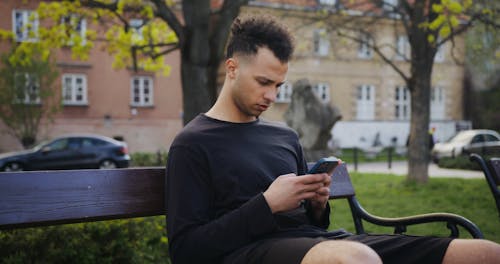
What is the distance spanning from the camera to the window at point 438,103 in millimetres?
38844

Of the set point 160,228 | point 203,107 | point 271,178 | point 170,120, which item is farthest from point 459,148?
point 271,178

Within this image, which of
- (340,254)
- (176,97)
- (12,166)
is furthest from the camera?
(176,97)

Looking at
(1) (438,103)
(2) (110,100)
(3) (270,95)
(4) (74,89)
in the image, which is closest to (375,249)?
(3) (270,95)

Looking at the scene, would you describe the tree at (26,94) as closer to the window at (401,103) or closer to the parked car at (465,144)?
the parked car at (465,144)

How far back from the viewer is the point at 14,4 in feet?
94.4

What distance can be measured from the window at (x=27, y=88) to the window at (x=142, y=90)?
6744mm

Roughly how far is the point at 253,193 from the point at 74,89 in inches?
1147

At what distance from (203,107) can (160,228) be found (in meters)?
3.27

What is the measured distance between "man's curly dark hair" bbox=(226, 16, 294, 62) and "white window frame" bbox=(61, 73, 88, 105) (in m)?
28.6

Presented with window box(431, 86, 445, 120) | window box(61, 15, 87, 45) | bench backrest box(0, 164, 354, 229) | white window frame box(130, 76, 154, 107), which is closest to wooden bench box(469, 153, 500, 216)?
bench backrest box(0, 164, 354, 229)

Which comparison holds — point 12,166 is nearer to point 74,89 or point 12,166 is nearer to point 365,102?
point 74,89

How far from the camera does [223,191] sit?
8.45 ft

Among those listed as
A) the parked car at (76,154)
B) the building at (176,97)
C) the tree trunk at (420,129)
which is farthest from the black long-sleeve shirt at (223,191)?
the building at (176,97)

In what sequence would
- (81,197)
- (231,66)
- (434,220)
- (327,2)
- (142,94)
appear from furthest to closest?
(142,94), (327,2), (434,220), (231,66), (81,197)
